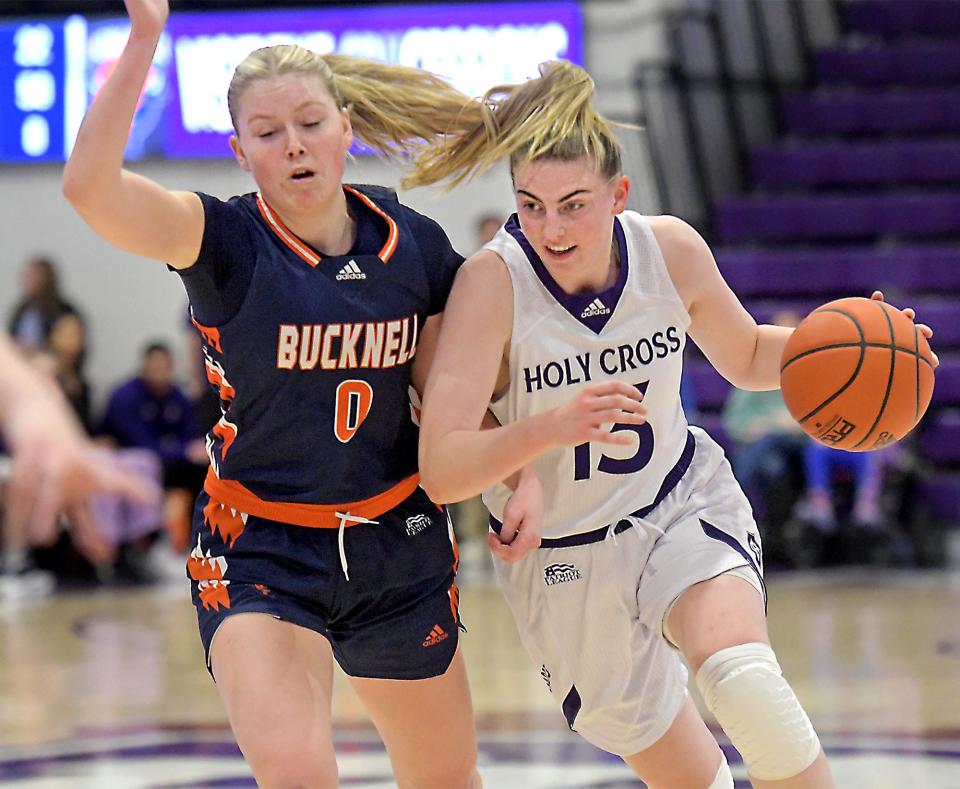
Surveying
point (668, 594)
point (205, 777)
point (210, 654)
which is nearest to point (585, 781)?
point (205, 777)

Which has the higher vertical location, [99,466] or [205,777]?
[99,466]

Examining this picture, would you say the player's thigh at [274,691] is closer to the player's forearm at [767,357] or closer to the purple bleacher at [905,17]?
the player's forearm at [767,357]

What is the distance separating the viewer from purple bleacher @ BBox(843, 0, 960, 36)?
43.9 feet

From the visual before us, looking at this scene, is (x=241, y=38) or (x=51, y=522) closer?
(x=51, y=522)

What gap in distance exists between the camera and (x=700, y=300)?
12.5ft

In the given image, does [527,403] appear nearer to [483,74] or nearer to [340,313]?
[340,313]

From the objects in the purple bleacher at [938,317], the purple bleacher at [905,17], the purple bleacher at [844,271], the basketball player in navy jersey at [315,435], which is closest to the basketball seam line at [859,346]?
the basketball player in navy jersey at [315,435]

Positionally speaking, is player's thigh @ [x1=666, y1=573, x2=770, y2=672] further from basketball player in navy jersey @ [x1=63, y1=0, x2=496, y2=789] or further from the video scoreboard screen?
the video scoreboard screen

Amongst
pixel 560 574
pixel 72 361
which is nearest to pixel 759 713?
pixel 560 574

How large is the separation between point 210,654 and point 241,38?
1032cm

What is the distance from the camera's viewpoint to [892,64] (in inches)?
514

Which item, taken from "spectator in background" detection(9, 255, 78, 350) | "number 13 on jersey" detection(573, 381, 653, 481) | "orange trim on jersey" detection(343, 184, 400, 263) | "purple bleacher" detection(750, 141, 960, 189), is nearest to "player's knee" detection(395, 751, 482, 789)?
"number 13 on jersey" detection(573, 381, 653, 481)

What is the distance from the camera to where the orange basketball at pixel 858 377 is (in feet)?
11.9

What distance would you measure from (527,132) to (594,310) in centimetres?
44
